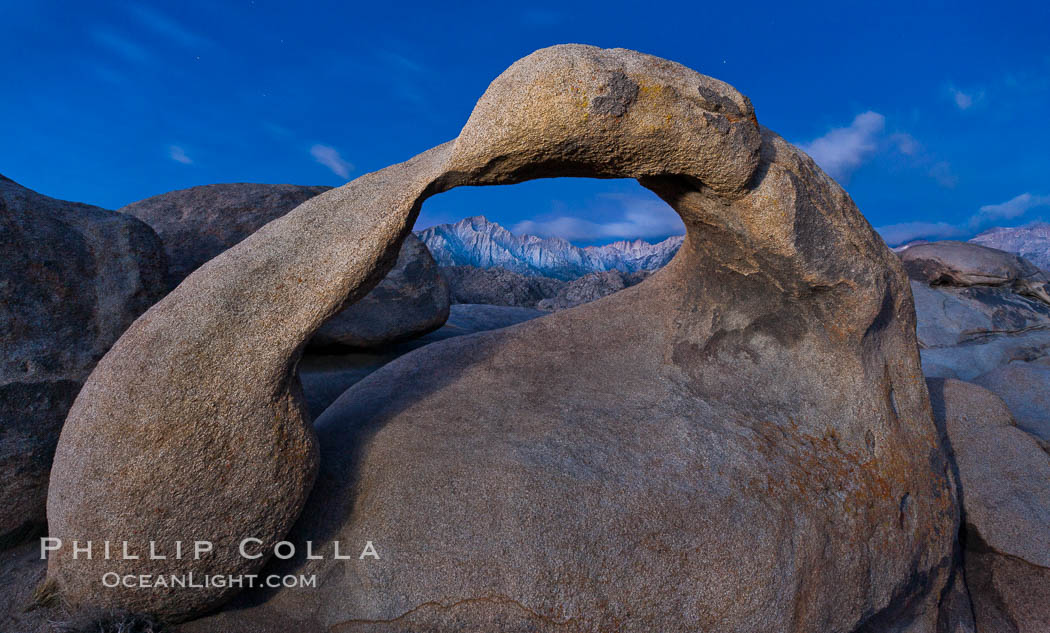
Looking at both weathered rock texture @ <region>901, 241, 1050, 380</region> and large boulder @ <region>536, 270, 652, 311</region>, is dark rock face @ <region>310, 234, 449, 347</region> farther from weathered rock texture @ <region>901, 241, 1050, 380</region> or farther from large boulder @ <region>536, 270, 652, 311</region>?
large boulder @ <region>536, 270, 652, 311</region>

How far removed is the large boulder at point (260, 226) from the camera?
415cm

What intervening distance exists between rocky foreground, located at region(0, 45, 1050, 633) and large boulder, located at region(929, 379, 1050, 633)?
0.01 metres

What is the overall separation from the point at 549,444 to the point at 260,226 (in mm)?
3268

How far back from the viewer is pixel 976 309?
21.5 ft

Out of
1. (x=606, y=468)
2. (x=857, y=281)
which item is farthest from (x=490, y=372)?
(x=857, y=281)

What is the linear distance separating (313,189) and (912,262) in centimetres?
732

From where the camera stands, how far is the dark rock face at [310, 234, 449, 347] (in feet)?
15.2

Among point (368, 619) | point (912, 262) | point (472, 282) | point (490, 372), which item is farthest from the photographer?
point (472, 282)

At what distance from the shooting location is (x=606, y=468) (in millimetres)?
2486

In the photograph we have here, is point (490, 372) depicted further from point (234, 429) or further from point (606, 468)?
point (234, 429)

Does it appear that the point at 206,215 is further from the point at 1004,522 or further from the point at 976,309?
the point at 976,309

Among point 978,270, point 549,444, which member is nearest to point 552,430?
point 549,444

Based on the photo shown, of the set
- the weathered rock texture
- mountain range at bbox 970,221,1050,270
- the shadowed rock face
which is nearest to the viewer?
the shadowed rock face

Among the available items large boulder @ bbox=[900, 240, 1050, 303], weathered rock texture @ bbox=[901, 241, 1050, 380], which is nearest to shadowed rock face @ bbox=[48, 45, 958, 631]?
weathered rock texture @ bbox=[901, 241, 1050, 380]
